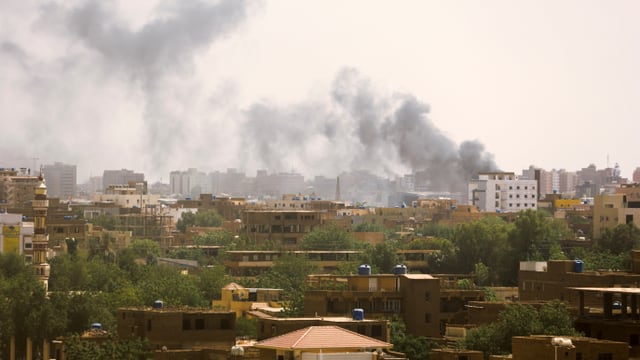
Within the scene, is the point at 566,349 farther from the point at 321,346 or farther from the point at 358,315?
the point at 358,315

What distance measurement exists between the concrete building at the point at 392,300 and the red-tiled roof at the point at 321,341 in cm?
1799

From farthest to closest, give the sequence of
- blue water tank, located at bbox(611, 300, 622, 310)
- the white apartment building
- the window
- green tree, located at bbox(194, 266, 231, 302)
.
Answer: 1. the white apartment building
2. green tree, located at bbox(194, 266, 231, 302)
3. the window
4. blue water tank, located at bbox(611, 300, 622, 310)

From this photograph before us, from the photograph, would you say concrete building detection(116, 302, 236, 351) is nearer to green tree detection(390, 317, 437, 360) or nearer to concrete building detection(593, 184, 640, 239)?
green tree detection(390, 317, 437, 360)

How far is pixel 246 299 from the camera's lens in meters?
74.0

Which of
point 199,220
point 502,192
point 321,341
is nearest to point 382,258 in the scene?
point 321,341

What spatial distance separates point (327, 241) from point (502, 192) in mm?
54724

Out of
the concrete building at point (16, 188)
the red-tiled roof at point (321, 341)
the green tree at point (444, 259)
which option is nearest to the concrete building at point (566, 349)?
the red-tiled roof at point (321, 341)

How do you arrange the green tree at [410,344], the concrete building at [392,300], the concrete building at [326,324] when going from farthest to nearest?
1. the concrete building at [392,300]
2. the green tree at [410,344]
3. the concrete building at [326,324]

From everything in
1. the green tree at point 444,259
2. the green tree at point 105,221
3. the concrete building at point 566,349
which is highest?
the green tree at point 105,221

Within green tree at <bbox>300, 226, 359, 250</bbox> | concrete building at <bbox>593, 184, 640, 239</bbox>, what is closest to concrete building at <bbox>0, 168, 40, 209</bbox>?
green tree at <bbox>300, 226, 359, 250</bbox>

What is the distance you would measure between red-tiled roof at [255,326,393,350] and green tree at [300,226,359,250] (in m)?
65.2

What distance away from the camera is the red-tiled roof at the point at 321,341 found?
39.7 m

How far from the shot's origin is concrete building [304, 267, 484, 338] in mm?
60312

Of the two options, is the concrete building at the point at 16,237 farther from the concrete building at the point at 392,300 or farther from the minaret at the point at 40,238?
the concrete building at the point at 392,300
